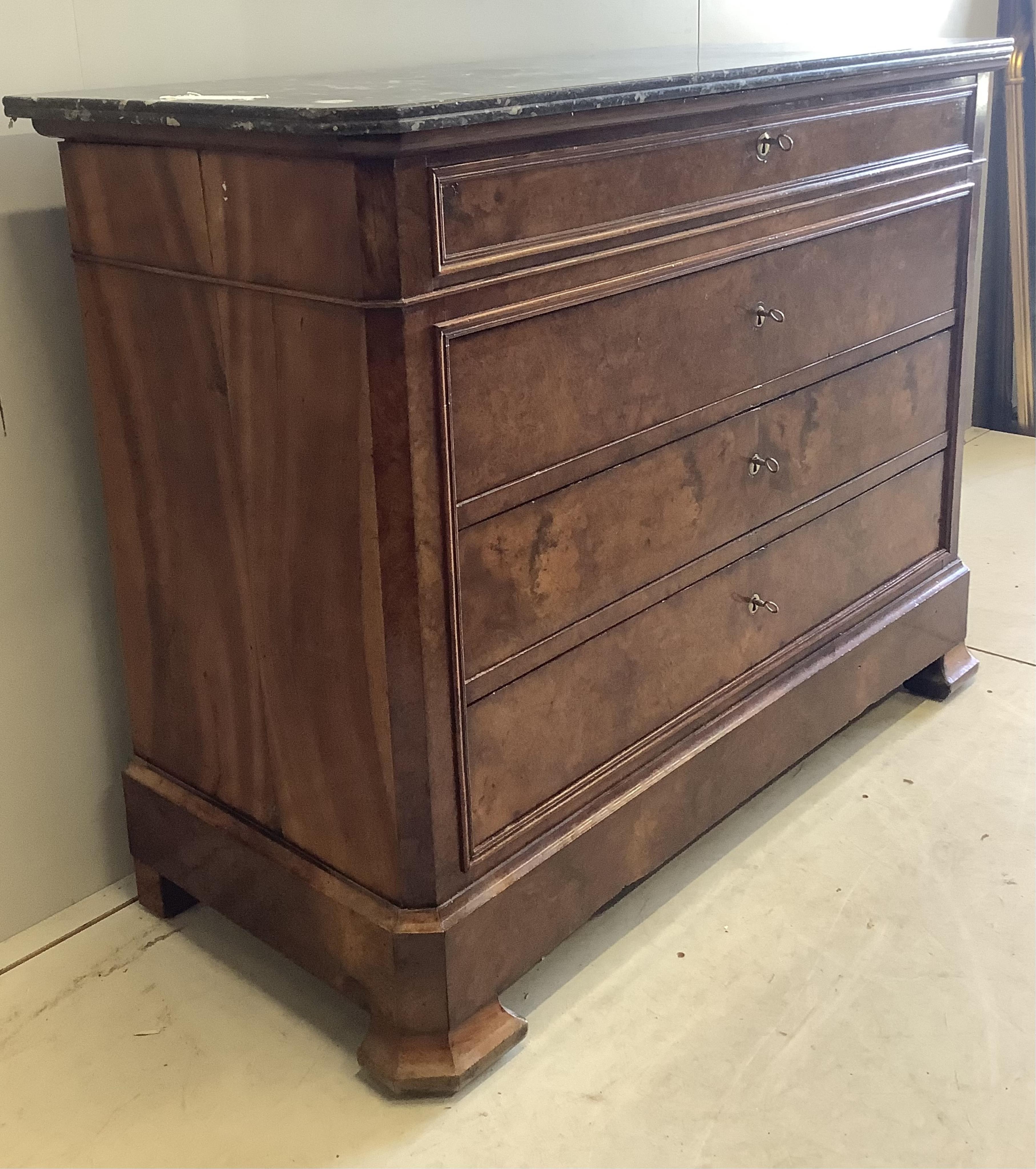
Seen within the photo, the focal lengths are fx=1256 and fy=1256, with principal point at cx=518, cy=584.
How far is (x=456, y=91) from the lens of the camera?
1.20m

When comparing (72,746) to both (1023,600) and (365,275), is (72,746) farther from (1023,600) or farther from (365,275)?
(1023,600)

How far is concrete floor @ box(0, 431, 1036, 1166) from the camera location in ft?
4.33

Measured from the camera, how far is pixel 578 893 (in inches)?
58.9

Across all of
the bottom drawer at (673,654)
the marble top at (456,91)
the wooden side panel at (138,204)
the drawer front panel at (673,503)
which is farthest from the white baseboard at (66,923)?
the marble top at (456,91)

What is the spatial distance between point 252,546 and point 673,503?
0.49 meters

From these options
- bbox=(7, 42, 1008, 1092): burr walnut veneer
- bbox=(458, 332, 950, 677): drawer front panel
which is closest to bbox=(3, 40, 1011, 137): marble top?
bbox=(7, 42, 1008, 1092): burr walnut veneer

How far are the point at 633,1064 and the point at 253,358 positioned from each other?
2.87ft

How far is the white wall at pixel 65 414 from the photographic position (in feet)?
4.76

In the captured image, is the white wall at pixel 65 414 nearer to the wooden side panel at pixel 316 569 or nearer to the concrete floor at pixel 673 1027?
the concrete floor at pixel 673 1027

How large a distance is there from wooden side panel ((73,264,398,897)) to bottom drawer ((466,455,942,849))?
0.48ft

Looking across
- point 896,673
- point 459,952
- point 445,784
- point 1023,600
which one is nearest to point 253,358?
point 445,784

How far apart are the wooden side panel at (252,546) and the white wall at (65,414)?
11 cm

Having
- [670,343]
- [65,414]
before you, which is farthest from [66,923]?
[670,343]

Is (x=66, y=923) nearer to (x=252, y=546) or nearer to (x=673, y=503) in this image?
(x=252, y=546)
